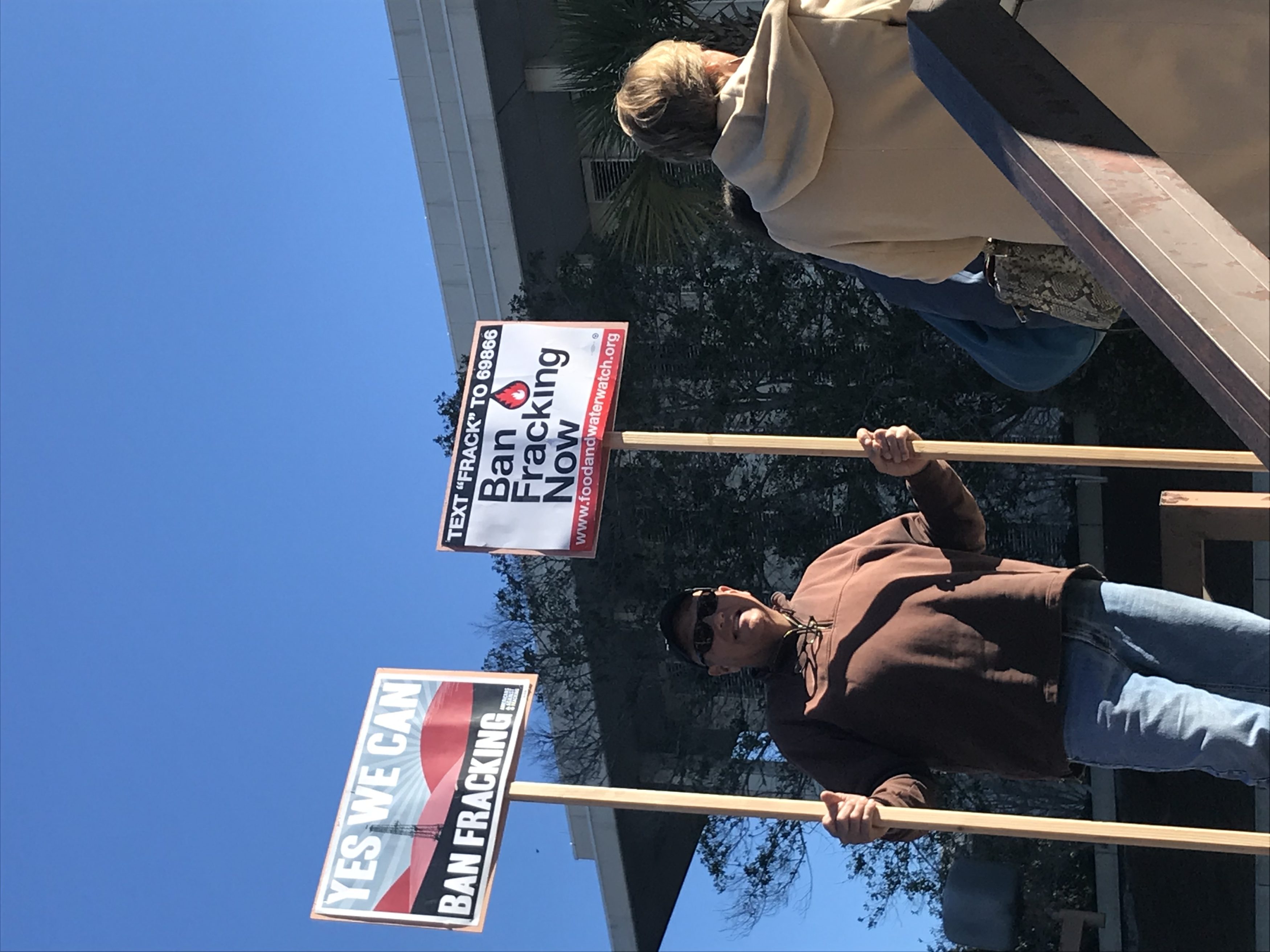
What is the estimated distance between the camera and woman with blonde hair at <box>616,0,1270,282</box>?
7.00 feet

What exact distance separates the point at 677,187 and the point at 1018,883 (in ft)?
22.1

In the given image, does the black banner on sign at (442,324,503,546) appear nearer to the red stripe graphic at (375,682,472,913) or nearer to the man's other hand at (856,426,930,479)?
the red stripe graphic at (375,682,472,913)

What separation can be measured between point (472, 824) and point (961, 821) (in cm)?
176

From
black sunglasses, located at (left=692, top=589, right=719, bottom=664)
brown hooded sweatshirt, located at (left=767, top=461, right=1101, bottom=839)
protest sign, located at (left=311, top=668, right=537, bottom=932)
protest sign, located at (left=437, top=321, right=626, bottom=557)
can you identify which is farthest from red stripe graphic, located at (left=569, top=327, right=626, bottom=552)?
brown hooded sweatshirt, located at (left=767, top=461, right=1101, bottom=839)

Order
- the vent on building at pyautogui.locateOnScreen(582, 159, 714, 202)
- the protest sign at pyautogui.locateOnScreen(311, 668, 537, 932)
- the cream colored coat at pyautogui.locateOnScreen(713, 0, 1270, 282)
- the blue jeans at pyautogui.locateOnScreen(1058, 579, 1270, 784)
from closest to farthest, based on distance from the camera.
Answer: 1. the cream colored coat at pyautogui.locateOnScreen(713, 0, 1270, 282)
2. the blue jeans at pyautogui.locateOnScreen(1058, 579, 1270, 784)
3. the protest sign at pyautogui.locateOnScreen(311, 668, 537, 932)
4. the vent on building at pyautogui.locateOnScreen(582, 159, 714, 202)

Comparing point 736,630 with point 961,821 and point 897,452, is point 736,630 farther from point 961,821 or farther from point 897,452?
point 961,821

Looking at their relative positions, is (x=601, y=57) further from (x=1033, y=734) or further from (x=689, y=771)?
(x=1033, y=734)

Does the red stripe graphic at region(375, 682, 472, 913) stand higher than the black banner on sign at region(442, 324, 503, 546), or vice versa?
the black banner on sign at region(442, 324, 503, 546)

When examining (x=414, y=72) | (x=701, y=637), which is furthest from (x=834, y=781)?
(x=414, y=72)

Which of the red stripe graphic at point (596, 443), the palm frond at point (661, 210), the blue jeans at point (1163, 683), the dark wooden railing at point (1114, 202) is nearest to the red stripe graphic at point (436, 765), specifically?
the red stripe graphic at point (596, 443)

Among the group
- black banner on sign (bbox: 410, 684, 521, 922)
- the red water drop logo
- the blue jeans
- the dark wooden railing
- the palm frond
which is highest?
the palm frond

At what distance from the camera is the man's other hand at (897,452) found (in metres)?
3.80

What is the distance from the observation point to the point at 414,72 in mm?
9414

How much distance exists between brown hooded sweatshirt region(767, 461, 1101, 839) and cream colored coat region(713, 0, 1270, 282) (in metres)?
1.26
